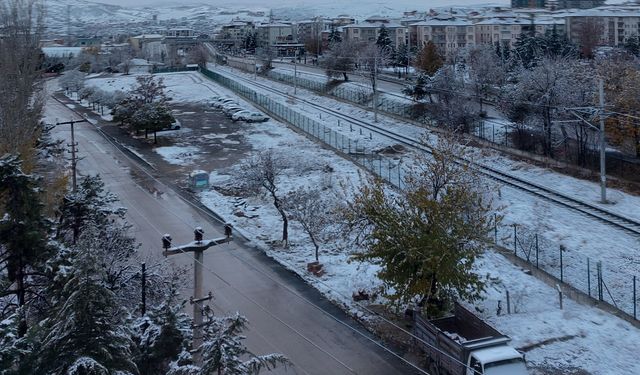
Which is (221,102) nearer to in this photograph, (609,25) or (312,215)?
(312,215)

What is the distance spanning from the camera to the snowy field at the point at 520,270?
13.0 metres

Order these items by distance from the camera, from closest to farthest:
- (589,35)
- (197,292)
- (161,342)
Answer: (161,342) → (197,292) → (589,35)

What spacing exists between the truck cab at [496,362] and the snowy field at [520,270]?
1.90 m

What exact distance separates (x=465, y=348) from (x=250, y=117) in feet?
115

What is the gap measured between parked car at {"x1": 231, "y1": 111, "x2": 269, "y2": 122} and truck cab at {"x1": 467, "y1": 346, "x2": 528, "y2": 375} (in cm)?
3477

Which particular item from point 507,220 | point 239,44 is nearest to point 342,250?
point 507,220

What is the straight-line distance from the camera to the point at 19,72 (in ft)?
84.9

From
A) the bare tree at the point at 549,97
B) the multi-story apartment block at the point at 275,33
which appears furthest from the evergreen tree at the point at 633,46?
the multi-story apartment block at the point at 275,33

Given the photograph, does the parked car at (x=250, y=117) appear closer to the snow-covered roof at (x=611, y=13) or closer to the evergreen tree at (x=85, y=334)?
the evergreen tree at (x=85, y=334)

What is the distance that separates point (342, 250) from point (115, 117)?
28.5 m

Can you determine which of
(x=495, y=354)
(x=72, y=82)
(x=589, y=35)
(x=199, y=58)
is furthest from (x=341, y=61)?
(x=495, y=354)

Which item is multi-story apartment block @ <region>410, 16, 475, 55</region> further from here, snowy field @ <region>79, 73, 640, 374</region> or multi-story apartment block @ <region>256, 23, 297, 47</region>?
snowy field @ <region>79, 73, 640, 374</region>

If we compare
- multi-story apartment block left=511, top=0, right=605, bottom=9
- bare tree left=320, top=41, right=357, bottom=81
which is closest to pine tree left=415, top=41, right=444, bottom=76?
bare tree left=320, top=41, right=357, bottom=81

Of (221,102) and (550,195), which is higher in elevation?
(221,102)
